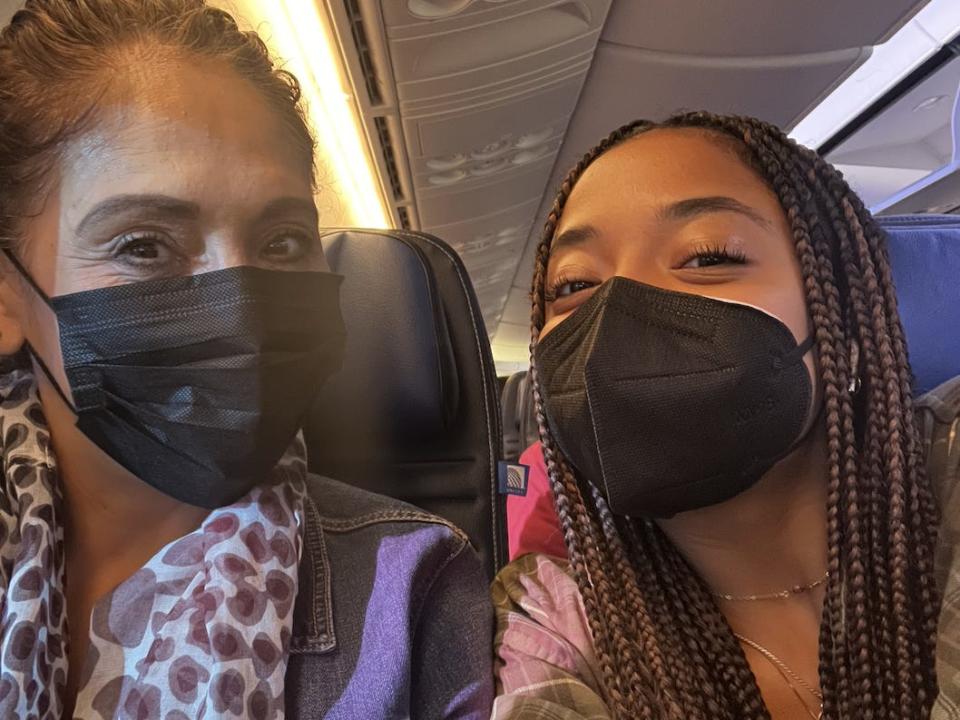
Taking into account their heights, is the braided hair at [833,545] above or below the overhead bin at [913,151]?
below

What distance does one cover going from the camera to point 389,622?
1087mm

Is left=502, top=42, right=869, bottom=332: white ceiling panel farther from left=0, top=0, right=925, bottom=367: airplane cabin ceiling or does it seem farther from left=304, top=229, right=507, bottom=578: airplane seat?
left=304, top=229, right=507, bottom=578: airplane seat

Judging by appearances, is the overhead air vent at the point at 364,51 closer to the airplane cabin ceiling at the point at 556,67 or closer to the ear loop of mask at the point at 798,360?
the airplane cabin ceiling at the point at 556,67

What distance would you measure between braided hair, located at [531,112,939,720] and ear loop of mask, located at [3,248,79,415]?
71cm

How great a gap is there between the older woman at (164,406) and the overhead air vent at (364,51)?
197 cm

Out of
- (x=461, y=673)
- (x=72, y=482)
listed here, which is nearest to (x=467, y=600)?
(x=461, y=673)

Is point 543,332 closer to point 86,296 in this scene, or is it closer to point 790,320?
point 790,320

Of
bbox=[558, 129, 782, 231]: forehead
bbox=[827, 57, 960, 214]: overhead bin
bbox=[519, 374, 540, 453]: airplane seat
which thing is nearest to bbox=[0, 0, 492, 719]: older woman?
bbox=[558, 129, 782, 231]: forehead

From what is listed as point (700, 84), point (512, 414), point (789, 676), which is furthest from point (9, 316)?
point (512, 414)

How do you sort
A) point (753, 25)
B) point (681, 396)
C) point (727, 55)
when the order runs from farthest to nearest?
point (727, 55) < point (753, 25) < point (681, 396)

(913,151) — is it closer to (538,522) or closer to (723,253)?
(538,522)

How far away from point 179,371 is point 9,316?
30cm

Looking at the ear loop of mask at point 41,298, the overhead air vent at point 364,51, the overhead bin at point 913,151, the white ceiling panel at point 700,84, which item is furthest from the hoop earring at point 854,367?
the overhead bin at point 913,151

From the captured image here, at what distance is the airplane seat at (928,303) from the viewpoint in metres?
1.29
